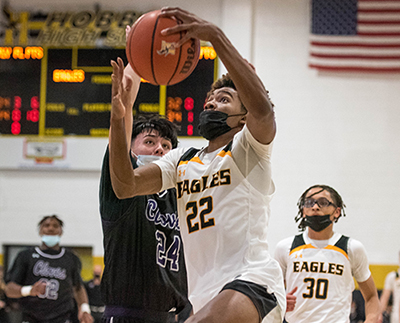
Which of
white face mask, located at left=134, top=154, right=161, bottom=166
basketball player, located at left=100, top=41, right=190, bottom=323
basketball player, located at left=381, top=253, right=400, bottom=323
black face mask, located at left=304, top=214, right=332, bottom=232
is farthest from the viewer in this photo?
basketball player, located at left=381, top=253, right=400, bottom=323

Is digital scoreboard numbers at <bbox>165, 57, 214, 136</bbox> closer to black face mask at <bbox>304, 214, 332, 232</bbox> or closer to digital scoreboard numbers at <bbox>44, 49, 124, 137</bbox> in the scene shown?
digital scoreboard numbers at <bbox>44, 49, 124, 137</bbox>

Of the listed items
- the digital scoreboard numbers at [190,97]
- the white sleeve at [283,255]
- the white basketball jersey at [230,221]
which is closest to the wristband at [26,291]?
the white sleeve at [283,255]

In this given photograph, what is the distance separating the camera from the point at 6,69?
1015 cm

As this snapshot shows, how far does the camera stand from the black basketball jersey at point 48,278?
7.00 meters

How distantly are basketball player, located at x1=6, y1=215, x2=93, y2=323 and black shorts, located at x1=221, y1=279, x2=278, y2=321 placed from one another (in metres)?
4.54

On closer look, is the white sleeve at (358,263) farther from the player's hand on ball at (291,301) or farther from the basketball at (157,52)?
the basketball at (157,52)

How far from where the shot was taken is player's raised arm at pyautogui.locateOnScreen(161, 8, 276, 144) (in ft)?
8.65

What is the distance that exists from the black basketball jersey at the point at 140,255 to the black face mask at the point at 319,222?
198 centimetres

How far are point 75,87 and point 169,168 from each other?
725 centimetres

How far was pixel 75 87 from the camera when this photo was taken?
1000 centimetres

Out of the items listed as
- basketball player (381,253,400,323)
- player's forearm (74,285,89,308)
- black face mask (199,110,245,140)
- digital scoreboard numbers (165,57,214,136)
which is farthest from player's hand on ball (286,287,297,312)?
digital scoreboard numbers (165,57,214,136)

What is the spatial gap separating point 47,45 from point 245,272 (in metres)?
8.61

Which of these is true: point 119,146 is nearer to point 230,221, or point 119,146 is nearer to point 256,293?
point 230,221

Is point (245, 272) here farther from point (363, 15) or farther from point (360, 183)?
point (363, 15)
